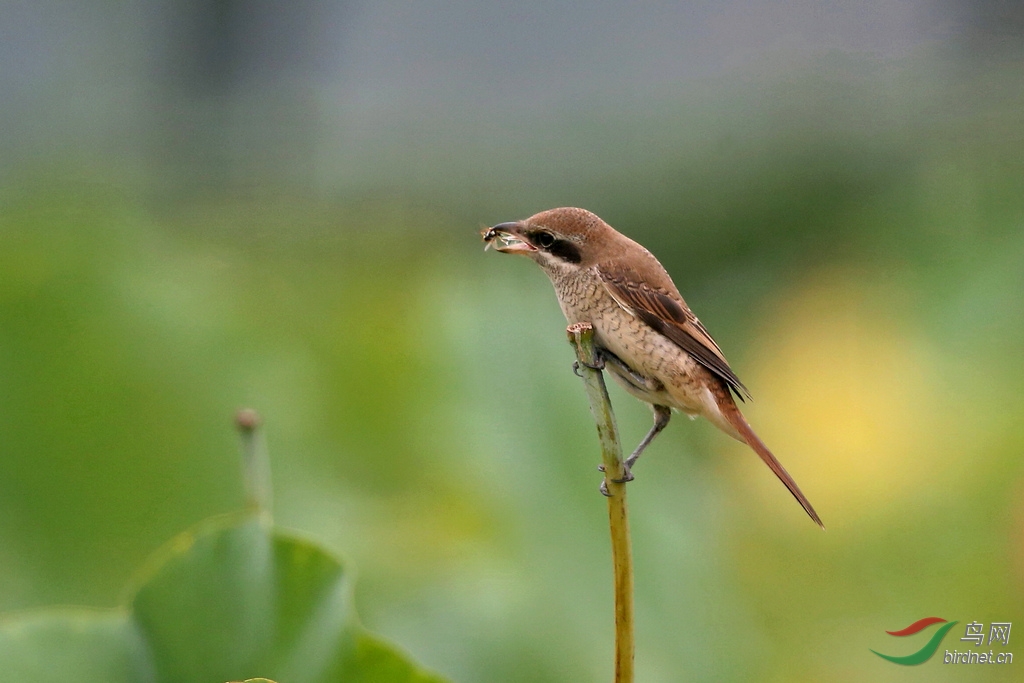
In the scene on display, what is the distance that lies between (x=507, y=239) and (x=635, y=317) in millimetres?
205

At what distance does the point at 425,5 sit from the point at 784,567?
3.82 m

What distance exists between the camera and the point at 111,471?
1455 millimetres

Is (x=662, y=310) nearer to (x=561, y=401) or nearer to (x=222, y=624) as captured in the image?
(x=561, y=401)

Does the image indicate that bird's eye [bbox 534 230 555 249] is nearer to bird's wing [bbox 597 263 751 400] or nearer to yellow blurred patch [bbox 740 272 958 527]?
bird's wing [bbox 597 263 751 400]

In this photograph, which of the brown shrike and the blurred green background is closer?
the brown shrike

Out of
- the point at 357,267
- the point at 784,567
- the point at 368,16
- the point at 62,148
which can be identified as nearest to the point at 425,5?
the point at 368,16

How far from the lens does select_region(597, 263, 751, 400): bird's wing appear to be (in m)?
1.24

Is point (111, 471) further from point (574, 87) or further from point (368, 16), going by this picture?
point (368, 16)

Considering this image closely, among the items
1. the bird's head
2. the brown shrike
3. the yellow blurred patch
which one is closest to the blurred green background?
the yellow blurred patch

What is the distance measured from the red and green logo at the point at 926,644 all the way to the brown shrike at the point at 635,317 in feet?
1.62

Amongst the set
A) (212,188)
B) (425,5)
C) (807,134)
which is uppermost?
(425,5)

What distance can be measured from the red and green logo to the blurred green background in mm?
23

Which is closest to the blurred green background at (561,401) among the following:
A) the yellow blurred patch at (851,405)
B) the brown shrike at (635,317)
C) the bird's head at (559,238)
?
the yellow blurred patch at (851,405)

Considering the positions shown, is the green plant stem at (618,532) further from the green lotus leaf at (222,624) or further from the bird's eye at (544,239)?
the bird's eye at (544,239)
